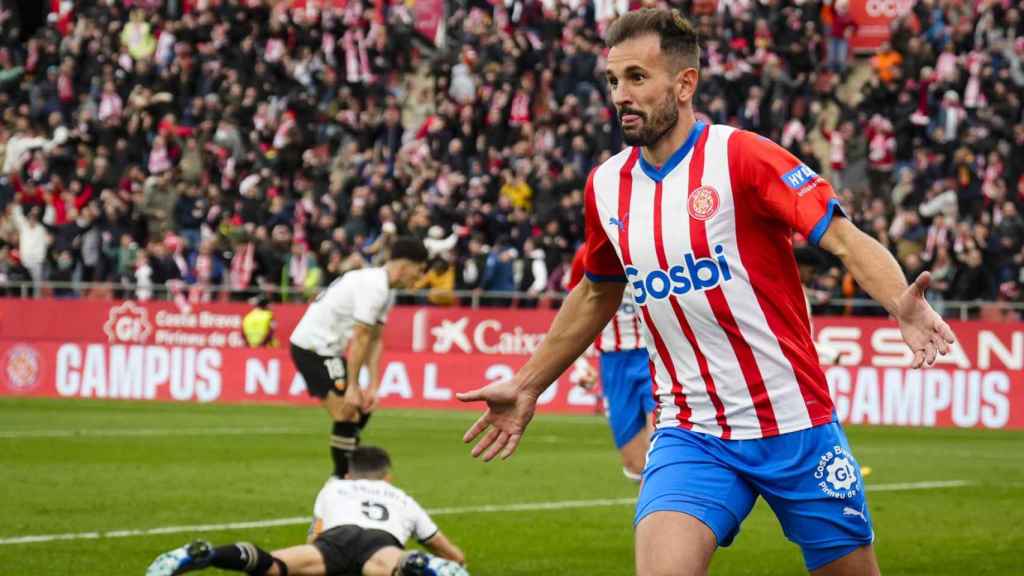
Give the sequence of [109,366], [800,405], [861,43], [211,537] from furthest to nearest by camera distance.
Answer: [861,43] → [109,366] → [211,537] → [800,405]

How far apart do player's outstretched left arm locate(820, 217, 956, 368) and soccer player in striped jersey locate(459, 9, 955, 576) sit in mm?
268

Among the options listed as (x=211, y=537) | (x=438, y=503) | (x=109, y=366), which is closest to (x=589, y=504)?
(x=438, y=503)

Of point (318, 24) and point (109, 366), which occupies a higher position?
point (318, 24)

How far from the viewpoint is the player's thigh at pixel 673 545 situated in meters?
5.54

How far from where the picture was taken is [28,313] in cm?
2964

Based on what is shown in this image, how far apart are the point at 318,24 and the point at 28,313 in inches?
389

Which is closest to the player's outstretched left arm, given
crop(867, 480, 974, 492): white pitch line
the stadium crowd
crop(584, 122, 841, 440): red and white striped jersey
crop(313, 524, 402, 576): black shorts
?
crop(584, 122, 841, 440): red and white striped jersey

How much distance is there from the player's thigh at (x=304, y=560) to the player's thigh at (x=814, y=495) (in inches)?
150

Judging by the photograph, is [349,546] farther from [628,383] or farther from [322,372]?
[322,372]

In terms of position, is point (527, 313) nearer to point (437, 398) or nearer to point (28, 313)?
point (437, 398)


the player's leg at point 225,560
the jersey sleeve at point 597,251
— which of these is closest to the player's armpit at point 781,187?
the jersey sleeve at point 597,251

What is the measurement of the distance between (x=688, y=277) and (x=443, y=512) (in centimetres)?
806

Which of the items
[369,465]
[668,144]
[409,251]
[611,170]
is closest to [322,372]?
[409,251]

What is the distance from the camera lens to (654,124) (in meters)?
5.88
